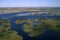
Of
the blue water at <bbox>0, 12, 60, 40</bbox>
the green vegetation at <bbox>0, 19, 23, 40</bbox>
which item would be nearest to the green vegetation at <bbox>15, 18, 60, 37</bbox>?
the blue water at <bbox>0, 12, 60, 40</bbox>

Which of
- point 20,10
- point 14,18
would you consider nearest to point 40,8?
point 20,10

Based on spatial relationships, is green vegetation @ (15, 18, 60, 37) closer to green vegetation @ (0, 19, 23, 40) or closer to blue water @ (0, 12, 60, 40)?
blue water @ (0, 12, 60, 40)

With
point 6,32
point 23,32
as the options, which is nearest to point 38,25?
point 23,32

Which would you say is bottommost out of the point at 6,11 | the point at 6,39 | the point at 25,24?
the point at 6,39

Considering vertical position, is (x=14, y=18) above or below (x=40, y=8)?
below

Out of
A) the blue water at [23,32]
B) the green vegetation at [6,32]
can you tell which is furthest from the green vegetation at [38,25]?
the green vegetation at [6,32]

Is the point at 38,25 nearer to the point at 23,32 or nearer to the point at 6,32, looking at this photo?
the point at 23,32

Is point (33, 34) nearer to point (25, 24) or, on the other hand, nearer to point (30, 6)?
point (25, 24)

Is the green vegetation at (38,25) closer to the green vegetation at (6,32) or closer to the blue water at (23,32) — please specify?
the blue water at (23,32)
